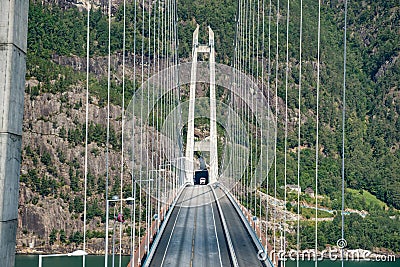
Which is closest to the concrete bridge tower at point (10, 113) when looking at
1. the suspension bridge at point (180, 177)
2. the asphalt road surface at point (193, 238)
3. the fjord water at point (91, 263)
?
the suspension bridge at point (180, 177)

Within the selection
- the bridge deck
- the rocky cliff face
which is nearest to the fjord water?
the rocky cliff face

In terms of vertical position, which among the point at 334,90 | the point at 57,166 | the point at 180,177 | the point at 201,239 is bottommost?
the point at 201,239

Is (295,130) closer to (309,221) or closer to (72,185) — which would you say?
(309,221)

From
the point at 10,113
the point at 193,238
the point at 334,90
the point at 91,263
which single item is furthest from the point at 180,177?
the point at 10,113

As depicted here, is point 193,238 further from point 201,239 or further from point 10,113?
point 10,113

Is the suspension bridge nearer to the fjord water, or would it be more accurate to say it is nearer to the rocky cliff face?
the fjord water

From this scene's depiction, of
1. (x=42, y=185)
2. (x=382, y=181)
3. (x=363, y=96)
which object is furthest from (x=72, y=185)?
(x=363, y=96)

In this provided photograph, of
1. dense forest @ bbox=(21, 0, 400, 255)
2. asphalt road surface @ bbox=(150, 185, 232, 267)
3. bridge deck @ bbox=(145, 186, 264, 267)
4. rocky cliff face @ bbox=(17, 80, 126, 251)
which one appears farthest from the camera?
rocky cliff face @ bbox=(17, 80, 126, 251)
